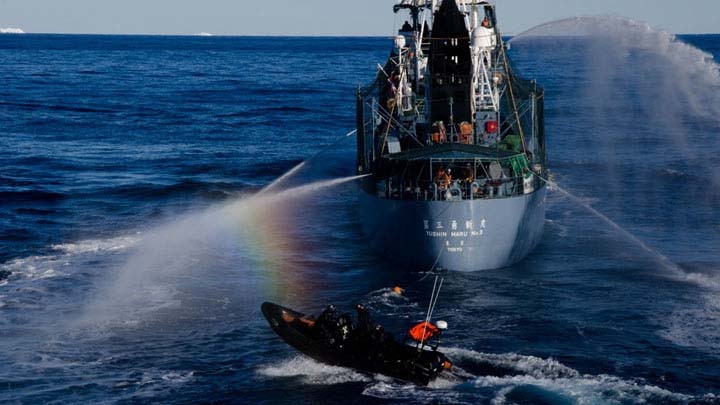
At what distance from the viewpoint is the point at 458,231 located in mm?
66188

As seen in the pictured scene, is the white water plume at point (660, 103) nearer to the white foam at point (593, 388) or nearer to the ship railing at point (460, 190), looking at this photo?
the ship railing at point (460, 190)

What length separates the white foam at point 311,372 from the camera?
49.8m

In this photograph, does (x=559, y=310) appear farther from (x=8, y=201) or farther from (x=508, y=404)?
(x=8, y=201)

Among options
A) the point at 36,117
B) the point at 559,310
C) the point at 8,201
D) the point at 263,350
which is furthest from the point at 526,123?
the point at 36,117

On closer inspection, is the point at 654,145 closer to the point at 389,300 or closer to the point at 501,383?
the point at 389,300

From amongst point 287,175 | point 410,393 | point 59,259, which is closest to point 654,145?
point 287,175

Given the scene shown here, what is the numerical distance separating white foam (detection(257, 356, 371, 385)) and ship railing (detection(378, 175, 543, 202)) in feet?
58.5

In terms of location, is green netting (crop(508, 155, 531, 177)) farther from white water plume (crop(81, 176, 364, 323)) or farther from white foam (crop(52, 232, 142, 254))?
white foam (crop(52, 232, 142, 254))

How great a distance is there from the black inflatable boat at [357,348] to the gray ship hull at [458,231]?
16021 mm

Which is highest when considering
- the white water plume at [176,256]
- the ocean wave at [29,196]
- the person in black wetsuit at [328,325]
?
the ocean wave at [29,196]

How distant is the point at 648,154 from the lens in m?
115

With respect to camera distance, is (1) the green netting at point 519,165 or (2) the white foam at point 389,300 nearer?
(2) the white foam at point 389,300

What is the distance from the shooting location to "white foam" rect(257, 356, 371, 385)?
49750mm

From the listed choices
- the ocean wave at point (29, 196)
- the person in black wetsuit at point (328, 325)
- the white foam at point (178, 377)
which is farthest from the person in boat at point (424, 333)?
the ocean wave at point (29, 196)
